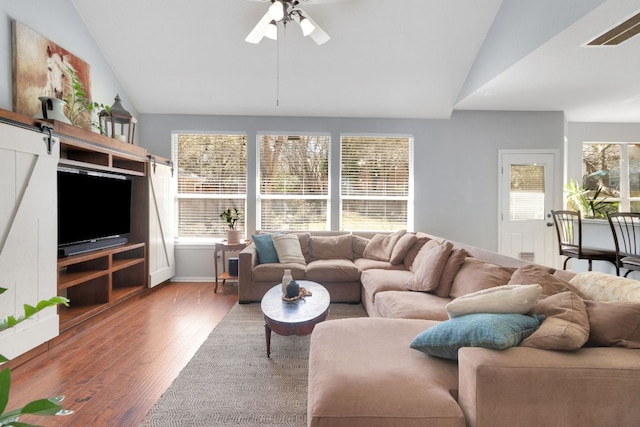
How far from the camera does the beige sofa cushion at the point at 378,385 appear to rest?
1.15 m

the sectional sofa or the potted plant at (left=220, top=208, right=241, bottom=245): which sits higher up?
the potted plant at (left=220, top=208, right=241, bottom=245)

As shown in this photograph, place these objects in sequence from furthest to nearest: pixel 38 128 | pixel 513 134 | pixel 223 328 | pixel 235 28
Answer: pixel 513 134 < pixel 235 28 < pixel 223 328 < pixel 38 128

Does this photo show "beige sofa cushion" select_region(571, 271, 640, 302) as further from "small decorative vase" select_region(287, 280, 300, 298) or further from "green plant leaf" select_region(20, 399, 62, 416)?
"green plant leaf" select_region(20, 399, 62, 416)

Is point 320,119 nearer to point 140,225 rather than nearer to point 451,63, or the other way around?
point 451,63

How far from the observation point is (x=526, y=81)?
3715mm

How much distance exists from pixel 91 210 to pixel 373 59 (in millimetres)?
3675

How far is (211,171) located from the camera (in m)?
4.91

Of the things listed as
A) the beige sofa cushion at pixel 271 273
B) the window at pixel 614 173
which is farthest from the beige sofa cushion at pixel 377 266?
the window at pixel 614 173

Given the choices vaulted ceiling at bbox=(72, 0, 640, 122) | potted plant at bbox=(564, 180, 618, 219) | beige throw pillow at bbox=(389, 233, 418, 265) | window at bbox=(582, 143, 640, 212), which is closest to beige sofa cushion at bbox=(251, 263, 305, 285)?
beige throw pillow at bbox=(389, 233, 418, 265)

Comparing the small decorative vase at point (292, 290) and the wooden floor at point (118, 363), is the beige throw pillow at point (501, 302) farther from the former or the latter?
the wooden floor at point (118, 363)

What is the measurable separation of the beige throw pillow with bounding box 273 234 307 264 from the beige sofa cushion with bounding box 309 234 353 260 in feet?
0.76

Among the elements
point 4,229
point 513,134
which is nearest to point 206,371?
point 4,229

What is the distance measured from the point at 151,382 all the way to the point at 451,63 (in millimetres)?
4603

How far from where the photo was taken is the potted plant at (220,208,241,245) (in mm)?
4433
